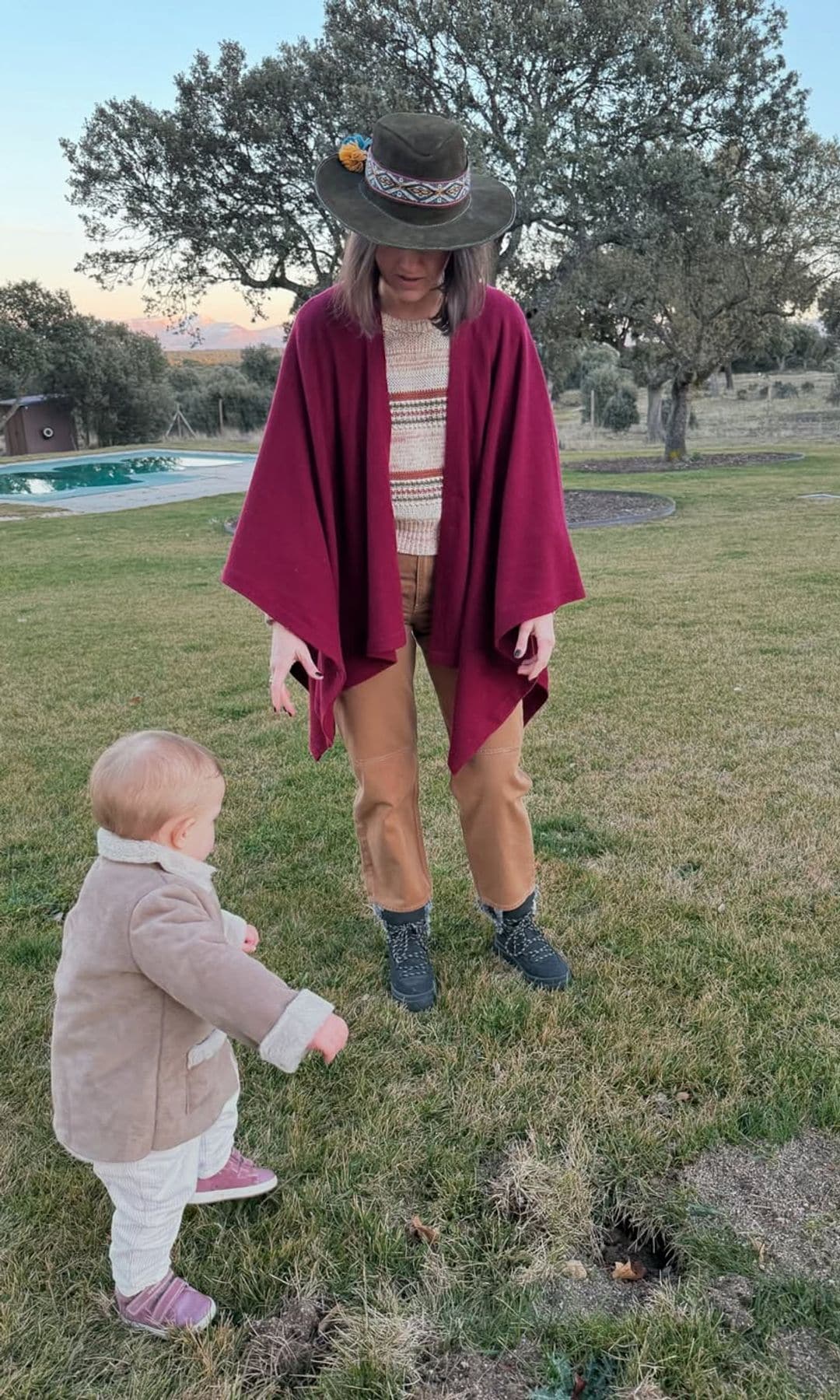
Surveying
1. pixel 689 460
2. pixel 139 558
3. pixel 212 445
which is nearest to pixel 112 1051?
pixel 139 558

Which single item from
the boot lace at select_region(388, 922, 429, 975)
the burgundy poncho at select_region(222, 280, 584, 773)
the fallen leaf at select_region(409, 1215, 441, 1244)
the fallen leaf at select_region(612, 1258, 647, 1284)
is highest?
the burgundy poncho at select_region(222, 280, 584, 773)

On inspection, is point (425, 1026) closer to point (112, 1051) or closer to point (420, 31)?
point (112, 1051)

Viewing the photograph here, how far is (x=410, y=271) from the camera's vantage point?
1.99 metres

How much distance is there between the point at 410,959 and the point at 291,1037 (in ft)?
3.78

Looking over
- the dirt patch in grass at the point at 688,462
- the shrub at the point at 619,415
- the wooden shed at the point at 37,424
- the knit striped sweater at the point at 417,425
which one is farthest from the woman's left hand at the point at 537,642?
the wooden shed at the point at 37,424

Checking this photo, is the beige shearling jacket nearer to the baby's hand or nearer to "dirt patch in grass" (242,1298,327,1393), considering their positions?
the baby's hand

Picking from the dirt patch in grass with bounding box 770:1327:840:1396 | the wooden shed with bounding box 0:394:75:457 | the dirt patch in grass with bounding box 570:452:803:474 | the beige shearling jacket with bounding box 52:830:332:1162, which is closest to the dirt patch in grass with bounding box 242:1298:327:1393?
the beige shearling jacket with bounding box 52:830:332:1162

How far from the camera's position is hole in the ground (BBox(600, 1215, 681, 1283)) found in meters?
1.72

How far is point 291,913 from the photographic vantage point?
115 inches

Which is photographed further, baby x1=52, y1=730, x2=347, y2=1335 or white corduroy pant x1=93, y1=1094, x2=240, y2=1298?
white corduroy pant x1=93, y1=1094, x2=240, y2=1298

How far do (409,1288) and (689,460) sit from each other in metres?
20.3

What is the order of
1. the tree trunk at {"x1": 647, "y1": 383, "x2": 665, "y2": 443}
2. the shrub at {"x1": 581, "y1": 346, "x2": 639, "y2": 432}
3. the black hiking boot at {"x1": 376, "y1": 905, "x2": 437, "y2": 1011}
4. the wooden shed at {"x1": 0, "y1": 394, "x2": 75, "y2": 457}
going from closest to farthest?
1. the black hiking boot at {"x1": 376, "y1": 905, "x2": 437, "y2": 1011}
2. the tree trunk at {"x1": 647, "y1": 383, "x2": 665, "y2": 443}
3. the shrub at {"x1": 581, "y1": 346, "x2": 639, "y2": 432}
4. the wooden shed at {"x1": 0, "y1": 394, "x2": 75, "y2": 457}

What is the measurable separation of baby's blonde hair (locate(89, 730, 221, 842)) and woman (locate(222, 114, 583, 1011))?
663 millimetres

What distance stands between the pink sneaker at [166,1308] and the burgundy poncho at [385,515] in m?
1.27
